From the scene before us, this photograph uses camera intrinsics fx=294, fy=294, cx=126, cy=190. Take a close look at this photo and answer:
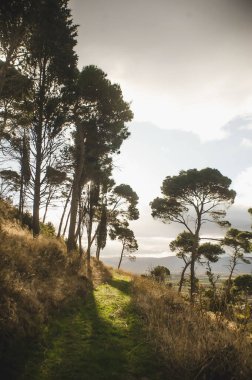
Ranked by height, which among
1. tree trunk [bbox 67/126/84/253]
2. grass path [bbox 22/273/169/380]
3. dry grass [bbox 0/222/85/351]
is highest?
tree trunk [bbox 67/126/84/253]

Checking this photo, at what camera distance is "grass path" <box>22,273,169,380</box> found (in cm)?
471

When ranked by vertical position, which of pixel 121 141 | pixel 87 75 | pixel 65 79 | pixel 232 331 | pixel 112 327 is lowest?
pixel 112 327

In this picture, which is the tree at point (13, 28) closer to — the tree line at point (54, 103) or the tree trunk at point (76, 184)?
the tree line at point (54, 103)

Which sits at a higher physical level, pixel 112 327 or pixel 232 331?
pixel 232 331

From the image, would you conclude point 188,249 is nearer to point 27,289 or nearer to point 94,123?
point 94,123

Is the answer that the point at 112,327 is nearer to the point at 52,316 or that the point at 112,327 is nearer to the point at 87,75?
the point at 52,316

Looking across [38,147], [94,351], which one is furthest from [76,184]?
[94,351]

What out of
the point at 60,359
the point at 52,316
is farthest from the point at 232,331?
the point at 52,316

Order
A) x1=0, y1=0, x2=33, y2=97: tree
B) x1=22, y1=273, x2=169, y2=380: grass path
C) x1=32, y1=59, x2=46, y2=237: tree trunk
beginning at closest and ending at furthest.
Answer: x1=22, y1=273, x2=169, y2=380: grass path → x1=0, y1=0, x2=33, y2=97: tree → x1=32, y1=59, x2=46, y2=237: tree trunk

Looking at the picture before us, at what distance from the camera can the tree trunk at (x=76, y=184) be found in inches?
714

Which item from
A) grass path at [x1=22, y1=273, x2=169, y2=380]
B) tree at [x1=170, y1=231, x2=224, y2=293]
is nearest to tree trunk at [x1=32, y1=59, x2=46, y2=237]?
grass path at [x1=22, y1=273, x2=169, y2=380]

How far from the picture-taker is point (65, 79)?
52.4ft

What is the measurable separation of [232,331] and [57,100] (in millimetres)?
13967

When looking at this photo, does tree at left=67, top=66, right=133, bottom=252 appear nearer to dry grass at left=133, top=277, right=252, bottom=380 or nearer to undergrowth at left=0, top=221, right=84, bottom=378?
undergrowth at left=0, top=221, right=84, bottom=378
